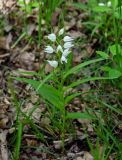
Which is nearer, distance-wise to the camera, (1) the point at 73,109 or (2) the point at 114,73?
(2) the point at 114,73

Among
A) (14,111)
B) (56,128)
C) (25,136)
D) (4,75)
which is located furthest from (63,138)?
(4,75)

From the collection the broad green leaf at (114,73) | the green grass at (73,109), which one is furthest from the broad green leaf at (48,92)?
the broad green leaf at (114,73)

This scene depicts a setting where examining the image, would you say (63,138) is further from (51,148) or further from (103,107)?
(103,107)

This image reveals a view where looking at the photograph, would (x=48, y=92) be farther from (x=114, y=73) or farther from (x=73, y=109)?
(x=73, y=109)


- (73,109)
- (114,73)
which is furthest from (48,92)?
(73,109)

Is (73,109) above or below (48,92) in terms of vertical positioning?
below

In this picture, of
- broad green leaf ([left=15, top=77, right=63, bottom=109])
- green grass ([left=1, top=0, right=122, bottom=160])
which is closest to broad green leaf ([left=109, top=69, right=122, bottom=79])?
green grass ([left=1, top=0, right=122, bottom=160])

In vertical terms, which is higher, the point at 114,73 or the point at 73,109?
the point at 114,73

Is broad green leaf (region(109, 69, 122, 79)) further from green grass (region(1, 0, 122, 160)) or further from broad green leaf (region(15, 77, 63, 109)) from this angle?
broad green leaf (region(15, 77, 63, 109))

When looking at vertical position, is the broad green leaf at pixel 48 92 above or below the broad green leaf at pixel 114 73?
below

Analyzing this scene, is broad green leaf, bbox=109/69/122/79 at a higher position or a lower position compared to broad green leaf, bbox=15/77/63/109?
higher

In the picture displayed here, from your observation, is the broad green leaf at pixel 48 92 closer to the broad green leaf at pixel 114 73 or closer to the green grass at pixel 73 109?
the green grass at pixel 73 109
